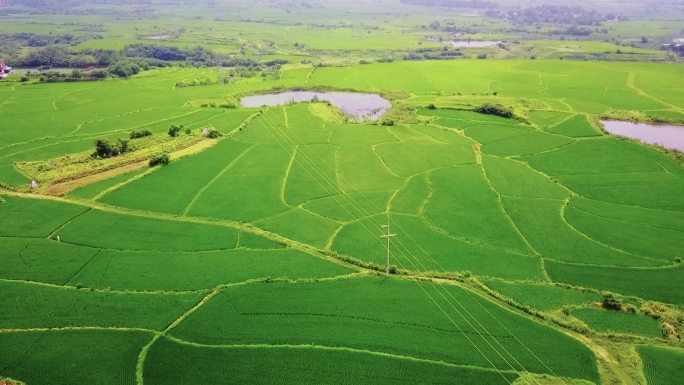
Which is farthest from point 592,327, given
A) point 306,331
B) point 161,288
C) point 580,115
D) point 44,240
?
point 580,115

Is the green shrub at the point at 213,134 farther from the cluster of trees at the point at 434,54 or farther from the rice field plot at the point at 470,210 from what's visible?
the cluster of trees at the point at 434,54

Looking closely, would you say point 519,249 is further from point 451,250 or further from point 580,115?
point 580,115

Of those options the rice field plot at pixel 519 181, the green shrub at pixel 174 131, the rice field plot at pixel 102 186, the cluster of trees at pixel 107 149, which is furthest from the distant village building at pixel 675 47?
the rice field plot at pixel 102 186

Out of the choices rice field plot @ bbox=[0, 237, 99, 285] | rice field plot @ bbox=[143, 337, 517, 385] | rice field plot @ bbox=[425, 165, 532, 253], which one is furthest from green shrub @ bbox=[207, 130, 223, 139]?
rice field plot @ bbox=[143, 337, 517, 385]

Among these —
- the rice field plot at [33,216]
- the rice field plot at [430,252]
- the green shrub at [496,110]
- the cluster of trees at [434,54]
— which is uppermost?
the cluster of trees at [434,54]

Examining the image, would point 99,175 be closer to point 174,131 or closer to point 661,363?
point 174,131

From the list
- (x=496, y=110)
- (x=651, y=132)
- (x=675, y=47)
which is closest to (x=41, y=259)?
(x=496, y=110)
